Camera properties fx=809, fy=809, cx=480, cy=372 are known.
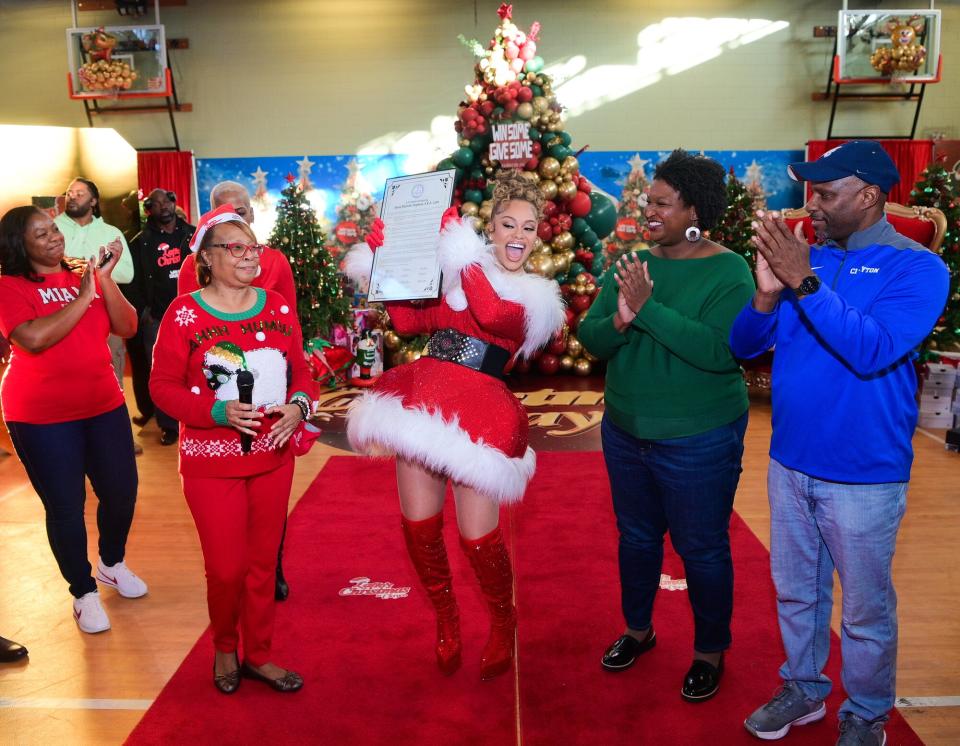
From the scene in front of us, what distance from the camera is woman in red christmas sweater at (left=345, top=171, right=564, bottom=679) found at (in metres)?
2.54

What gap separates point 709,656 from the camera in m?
2.79

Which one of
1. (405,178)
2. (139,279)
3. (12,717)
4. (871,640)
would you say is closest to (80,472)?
(12,717)

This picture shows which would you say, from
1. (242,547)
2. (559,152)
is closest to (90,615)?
(242,547)

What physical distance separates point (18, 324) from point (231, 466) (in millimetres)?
1153

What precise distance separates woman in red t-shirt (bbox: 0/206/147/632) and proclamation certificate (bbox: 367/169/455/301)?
3.99 feet

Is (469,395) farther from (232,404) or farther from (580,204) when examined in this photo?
(580,204)

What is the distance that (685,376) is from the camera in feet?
8.33

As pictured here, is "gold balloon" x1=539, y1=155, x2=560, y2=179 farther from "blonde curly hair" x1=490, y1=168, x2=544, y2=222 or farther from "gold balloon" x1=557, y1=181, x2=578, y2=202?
"blonde curly hair" x1=490, y1=168, x2=544, y2=222

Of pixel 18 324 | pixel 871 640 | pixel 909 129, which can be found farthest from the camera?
pixel 909 129

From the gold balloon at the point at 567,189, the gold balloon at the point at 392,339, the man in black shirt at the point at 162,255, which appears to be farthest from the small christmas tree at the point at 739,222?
the man in black shirt at the point at 162,255

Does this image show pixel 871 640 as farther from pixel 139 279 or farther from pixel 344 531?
pixel 139 279

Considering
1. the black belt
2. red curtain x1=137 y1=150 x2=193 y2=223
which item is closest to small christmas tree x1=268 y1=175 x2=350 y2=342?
red curtain x1=137 y1=150 x2=193 y2=223

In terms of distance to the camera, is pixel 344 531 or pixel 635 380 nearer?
pixel 635 380

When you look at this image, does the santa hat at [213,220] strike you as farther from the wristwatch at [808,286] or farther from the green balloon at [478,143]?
the green balloon at [478,143]
